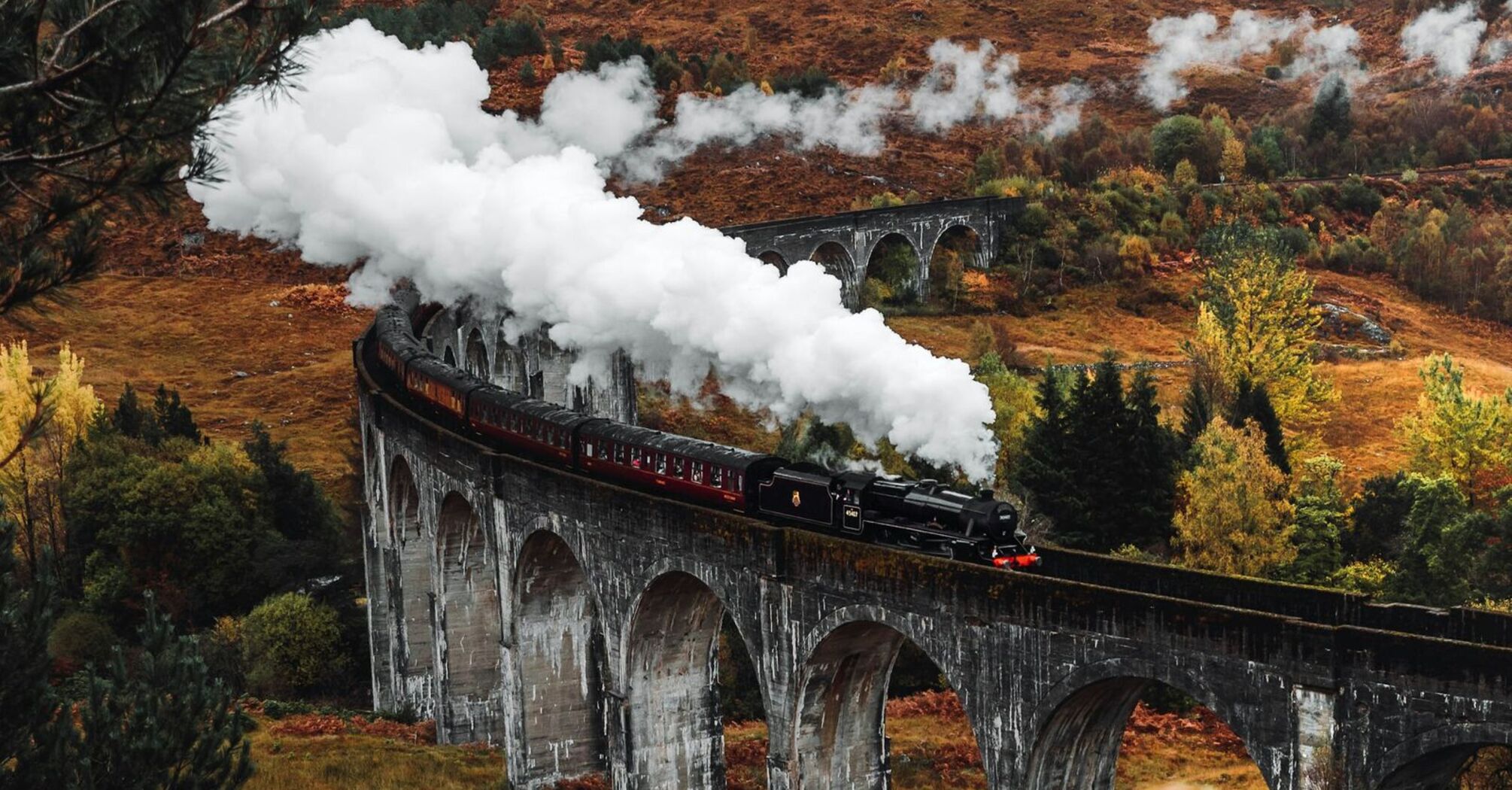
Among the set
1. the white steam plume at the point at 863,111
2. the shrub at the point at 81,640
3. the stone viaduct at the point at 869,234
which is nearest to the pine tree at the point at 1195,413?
the stone viaduct at the point at 869,234

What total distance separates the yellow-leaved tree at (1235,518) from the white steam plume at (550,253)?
1266 cm

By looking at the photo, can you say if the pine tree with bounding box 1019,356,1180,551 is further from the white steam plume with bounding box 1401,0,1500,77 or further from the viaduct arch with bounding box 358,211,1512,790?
the white steam plume with bounding box 1401,0,1500,77

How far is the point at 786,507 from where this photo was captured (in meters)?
28.8

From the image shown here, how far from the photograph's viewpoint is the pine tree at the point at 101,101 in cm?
1230

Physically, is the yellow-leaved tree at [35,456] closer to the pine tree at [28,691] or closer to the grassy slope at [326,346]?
the grassy slope at [326,346]

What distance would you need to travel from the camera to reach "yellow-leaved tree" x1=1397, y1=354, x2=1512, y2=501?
51656 millimetres

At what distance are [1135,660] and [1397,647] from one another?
12.6 ft

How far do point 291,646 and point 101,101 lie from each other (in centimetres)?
4273

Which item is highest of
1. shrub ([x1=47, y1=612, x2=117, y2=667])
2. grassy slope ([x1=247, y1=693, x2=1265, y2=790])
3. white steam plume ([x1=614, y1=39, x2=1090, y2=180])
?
white steam plume ([x1=614, y1=39, x2=1090, y2=180])

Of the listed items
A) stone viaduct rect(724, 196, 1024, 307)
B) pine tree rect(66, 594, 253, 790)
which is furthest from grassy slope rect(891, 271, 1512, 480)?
pine tree rect(66, 594, 253, 790)

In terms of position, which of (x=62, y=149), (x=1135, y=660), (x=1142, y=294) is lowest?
(x=1135, y=660)

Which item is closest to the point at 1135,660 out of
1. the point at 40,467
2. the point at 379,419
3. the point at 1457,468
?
the point at 379,419

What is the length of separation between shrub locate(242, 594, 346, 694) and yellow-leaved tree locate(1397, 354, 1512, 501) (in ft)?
126

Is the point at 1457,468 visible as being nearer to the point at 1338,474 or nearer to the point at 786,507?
the point at 1338,474
